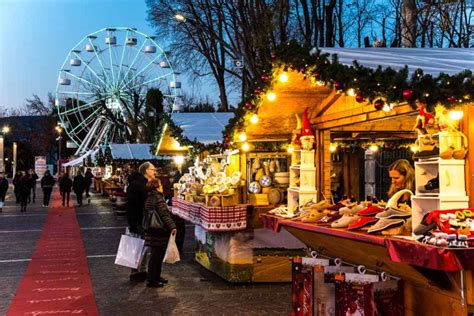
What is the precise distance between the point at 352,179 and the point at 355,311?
6.32 m

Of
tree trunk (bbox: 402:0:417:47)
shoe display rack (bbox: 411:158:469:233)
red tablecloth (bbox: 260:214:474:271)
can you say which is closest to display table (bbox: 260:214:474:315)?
red tablecloth (bbox: 260:214:474:271)

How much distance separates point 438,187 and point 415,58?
1.56 metres

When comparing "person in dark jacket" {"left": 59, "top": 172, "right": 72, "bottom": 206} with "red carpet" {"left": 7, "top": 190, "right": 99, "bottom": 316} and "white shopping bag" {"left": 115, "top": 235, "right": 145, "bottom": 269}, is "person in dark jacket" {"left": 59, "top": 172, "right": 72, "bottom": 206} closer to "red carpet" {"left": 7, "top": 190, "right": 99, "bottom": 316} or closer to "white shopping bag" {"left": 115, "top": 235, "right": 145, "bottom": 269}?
"red carpet" {"left": 7, "top": 190, "right": 99, "bottom": 316}

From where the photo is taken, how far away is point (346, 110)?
6.88 meters

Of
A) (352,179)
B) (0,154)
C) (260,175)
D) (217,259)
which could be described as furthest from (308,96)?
(0,154)

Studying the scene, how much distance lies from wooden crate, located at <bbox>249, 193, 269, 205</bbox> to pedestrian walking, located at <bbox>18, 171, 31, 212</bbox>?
16.6 m

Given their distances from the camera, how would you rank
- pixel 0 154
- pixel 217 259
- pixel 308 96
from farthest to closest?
pixel 0 154, pixel 217 259, pixel 308 96

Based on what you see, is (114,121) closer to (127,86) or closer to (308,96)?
(127,86)

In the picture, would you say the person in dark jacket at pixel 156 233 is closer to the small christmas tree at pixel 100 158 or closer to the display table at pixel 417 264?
the display table at pixel 417 264

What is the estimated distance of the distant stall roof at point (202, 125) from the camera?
11.7 metres

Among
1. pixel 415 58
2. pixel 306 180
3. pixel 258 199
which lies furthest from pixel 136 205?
pixel 415 58

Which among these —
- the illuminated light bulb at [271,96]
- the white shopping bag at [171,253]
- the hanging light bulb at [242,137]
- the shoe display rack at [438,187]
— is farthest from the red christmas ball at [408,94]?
the white shopping bag at [171,253]

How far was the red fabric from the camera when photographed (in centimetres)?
402

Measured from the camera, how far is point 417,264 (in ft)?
14.1
